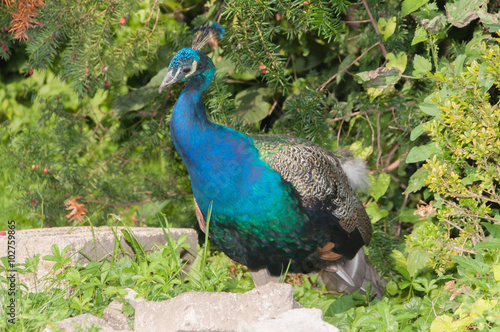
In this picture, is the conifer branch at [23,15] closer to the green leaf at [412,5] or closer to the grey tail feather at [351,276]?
the green leaf at [412,5]

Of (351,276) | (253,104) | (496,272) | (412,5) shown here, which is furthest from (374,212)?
(496,272)

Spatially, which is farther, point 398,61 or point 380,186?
point 380,186

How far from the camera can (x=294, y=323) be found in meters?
1.75

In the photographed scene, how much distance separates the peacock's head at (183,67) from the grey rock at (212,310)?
1.15 metres

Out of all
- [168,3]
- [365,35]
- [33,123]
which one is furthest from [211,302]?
[33,123]

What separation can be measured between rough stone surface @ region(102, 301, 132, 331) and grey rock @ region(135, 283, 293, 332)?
0.22 meters

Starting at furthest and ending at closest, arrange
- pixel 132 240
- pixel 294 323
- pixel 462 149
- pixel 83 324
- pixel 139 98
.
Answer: pixel 139 98, pixel 132 240, pixel 462 149, pixel 83 324, pixel 294 323

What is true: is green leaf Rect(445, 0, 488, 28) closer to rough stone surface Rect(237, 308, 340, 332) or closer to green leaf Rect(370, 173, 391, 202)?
green leaf Rect(370, 173, 391, 202)

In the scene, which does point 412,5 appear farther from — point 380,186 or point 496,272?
point 496,272

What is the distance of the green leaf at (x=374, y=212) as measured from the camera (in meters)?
3.42

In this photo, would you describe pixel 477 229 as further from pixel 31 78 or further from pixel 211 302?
pixel 31 78

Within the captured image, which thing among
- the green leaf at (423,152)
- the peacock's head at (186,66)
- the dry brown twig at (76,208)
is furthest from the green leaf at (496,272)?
the dry brown twig at (76,208)

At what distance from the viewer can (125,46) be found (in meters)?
3.37

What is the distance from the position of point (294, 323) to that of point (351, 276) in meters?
1.62
